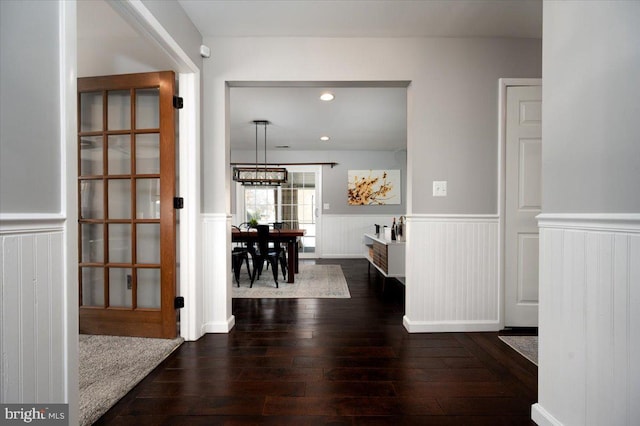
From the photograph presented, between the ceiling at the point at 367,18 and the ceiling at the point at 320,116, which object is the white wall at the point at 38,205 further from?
the ceiling at the point at 320,116

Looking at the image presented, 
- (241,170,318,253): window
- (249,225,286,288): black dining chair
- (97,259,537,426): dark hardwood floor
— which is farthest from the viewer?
(241,170,318,253): window

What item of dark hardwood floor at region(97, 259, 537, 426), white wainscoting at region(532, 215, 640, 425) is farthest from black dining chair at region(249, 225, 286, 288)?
white wainscoting at region(532, 215, 640, 425)

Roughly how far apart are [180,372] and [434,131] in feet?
8.27

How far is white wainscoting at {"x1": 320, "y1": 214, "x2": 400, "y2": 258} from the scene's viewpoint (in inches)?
264

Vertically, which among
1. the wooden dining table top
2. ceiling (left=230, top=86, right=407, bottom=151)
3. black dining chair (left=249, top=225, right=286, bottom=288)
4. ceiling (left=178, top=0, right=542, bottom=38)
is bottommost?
black dining chair (left=249, top=225, right=286, bottom=288)

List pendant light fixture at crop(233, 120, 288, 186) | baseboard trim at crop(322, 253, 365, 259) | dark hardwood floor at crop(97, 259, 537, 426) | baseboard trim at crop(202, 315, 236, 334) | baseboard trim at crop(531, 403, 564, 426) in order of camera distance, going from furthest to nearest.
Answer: baseboard trim at crop(322, 253, 365, 259) < pendant light fixture at crop(233, 120, 288, 186) < baseboard trim at crop(202, 315, 236, 334) < dark hardwood floor at crop(97, 259, 537, 426) < baseboard trim at crop(531, 403, 564, 426)

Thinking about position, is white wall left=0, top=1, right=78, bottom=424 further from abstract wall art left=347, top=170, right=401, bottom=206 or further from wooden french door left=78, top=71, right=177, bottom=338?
abstract wall art left=347, top=170, right=401, bottom=206

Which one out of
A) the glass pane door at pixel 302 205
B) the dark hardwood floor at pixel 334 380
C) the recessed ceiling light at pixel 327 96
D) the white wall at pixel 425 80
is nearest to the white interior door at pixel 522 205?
the white wall at pixel 425 80

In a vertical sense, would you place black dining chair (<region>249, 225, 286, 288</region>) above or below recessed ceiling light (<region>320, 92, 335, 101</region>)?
below

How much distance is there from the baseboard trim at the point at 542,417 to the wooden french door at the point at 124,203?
2264 millimetres

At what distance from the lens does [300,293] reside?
3.66 metres

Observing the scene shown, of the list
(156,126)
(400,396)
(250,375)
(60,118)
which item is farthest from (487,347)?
(156,126)

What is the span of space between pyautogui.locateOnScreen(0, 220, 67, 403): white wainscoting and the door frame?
2.82 m

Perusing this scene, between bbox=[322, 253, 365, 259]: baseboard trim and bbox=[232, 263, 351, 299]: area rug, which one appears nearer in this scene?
bbox=[232, 263, 351, 299]: area rug
